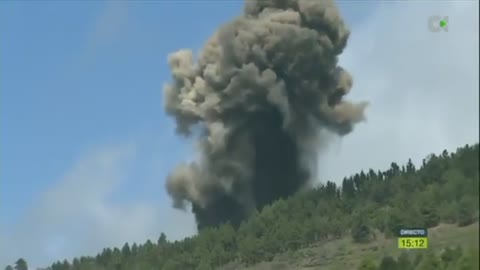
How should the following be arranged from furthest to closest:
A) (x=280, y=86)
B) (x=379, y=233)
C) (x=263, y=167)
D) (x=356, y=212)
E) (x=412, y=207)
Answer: (x=263, y=167) → (x=280, y=86) → (x=356, y=212) → (x=379, y=233) → (x=412, y=207)

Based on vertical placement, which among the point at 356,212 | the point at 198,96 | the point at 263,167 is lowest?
the point at 356,212

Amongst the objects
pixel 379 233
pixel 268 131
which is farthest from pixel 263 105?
pixel 379 233

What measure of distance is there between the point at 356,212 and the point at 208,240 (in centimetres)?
2743

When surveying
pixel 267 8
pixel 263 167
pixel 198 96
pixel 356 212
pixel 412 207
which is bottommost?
pixel 412 207

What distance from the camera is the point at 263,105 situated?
419ft

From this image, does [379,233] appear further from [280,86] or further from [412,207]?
[280,86]

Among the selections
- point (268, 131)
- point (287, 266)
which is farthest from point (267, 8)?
point (287, 266)

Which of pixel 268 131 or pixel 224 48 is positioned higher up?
pixel 224 48

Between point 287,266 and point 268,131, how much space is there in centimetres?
4673

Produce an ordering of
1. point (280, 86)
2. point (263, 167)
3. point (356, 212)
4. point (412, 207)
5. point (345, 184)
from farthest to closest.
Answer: point (263, 167)
point (280, 86)
point (345, 184)
point (356, 212)
point (412, 207)

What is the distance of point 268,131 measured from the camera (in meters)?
131

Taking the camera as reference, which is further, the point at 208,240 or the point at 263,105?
the point at 263,105

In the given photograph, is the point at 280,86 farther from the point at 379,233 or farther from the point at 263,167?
the point at 379,233

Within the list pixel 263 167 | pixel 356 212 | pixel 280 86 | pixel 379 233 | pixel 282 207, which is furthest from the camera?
pixel 263 167
